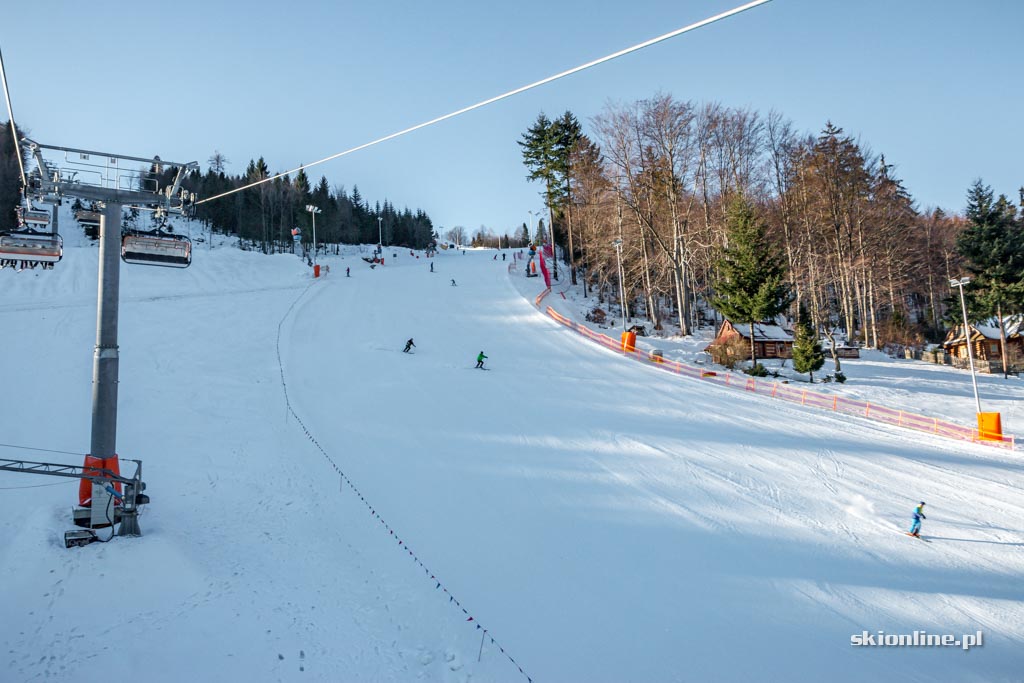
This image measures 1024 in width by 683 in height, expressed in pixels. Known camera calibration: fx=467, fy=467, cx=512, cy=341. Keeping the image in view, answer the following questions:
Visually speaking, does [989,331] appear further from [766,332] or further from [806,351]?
[806,351]

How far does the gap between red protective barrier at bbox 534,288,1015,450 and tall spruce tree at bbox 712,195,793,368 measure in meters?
4.59

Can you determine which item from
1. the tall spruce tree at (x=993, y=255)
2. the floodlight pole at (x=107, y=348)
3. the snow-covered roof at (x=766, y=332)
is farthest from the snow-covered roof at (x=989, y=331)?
the floodlight pole at (x=107, y=348)

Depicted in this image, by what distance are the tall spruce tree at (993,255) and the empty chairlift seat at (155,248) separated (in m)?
39.6

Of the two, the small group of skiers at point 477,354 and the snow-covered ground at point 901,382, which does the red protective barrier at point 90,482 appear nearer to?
the small group of skiers at point 477,354

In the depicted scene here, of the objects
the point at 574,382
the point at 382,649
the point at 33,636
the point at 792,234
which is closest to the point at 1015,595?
the point at 382,649

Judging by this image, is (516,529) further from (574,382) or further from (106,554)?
(574,382)

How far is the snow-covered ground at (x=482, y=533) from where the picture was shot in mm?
6117

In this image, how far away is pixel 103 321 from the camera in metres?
8.09

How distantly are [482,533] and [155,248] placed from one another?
8341 mm

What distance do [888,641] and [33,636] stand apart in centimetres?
1133

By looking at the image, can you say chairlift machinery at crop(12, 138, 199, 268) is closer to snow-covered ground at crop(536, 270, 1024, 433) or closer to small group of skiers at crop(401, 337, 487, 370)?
small group of skiers at crop(401, 337, 487, 370)

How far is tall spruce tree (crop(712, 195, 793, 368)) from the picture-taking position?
25391 mm

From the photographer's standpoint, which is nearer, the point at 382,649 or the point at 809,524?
the point at 382,649

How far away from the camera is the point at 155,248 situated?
898 centimetres
